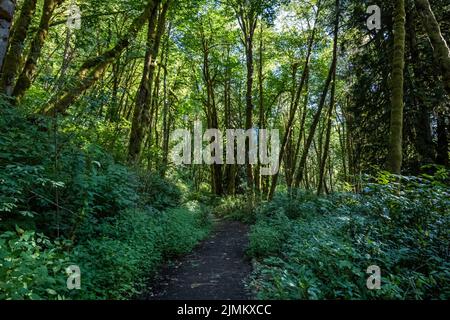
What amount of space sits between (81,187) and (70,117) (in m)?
1.39

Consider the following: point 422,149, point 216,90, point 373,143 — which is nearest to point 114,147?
point 373,143

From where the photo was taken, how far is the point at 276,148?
3259cm

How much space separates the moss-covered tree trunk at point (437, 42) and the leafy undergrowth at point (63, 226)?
6.26 m

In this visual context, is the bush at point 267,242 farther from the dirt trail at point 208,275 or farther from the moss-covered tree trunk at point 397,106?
the moss-covered tree trunk at point 397,106

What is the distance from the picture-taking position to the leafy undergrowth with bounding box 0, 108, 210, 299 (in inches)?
131

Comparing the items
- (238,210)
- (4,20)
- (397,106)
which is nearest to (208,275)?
(4,20)

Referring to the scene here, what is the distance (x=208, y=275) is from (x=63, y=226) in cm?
299

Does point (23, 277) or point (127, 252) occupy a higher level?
point (23, 277)

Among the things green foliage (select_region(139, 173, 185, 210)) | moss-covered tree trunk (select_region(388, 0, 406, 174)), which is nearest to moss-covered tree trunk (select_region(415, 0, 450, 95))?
moss-covered tree trunk (select_region(388, 0, 406, 174))

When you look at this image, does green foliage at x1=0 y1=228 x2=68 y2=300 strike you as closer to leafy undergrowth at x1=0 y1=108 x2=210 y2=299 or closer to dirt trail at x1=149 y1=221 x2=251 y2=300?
leafy undergrowth at x1=0 y1=108 x2=210 y2=299

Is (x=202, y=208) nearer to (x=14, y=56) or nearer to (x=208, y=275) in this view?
(x=208, y=275)

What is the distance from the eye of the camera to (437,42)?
5539 mm

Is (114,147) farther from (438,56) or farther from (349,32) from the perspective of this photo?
(349,32)

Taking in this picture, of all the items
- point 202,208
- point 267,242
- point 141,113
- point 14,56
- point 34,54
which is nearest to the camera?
point 14,56
